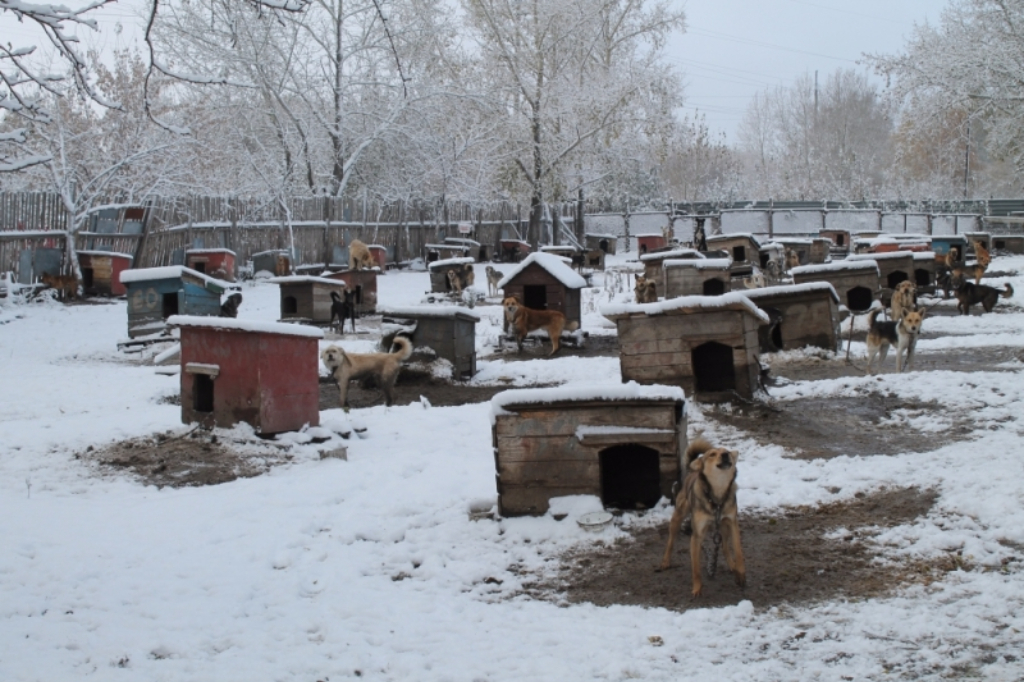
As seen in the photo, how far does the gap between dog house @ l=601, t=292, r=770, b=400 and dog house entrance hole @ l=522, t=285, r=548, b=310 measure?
20.1ft

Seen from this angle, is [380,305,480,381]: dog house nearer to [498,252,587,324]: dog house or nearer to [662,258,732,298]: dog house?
[498,252,587,324]: dog house

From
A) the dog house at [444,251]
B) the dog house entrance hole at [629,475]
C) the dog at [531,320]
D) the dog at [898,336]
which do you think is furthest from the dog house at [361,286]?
the dog house entrance hole at [629,475]

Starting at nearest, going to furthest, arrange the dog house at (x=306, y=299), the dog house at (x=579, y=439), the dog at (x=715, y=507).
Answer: the dog at (x=715, y=507)
the dog house at (x=579, y=439)
the dog house at (x=306, y=299)

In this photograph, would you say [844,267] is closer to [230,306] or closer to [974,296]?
[974,296]

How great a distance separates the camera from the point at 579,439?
253 inches

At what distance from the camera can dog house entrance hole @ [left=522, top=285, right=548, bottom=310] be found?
16.2m

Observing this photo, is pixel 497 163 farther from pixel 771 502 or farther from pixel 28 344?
pixel 771 502

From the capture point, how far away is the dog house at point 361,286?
19.1 metres

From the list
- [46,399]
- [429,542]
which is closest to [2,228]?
[46,399]

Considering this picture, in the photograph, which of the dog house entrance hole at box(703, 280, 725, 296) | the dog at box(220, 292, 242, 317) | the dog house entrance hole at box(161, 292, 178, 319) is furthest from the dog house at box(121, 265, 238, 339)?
the dog house entrance hole at box(703, 280, 725, 296)

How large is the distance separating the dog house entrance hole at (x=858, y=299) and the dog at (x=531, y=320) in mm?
5314

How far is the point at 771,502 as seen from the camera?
671cm

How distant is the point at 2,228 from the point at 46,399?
1042cm

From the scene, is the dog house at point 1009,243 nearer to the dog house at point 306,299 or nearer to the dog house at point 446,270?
the dog house at point 446,270
